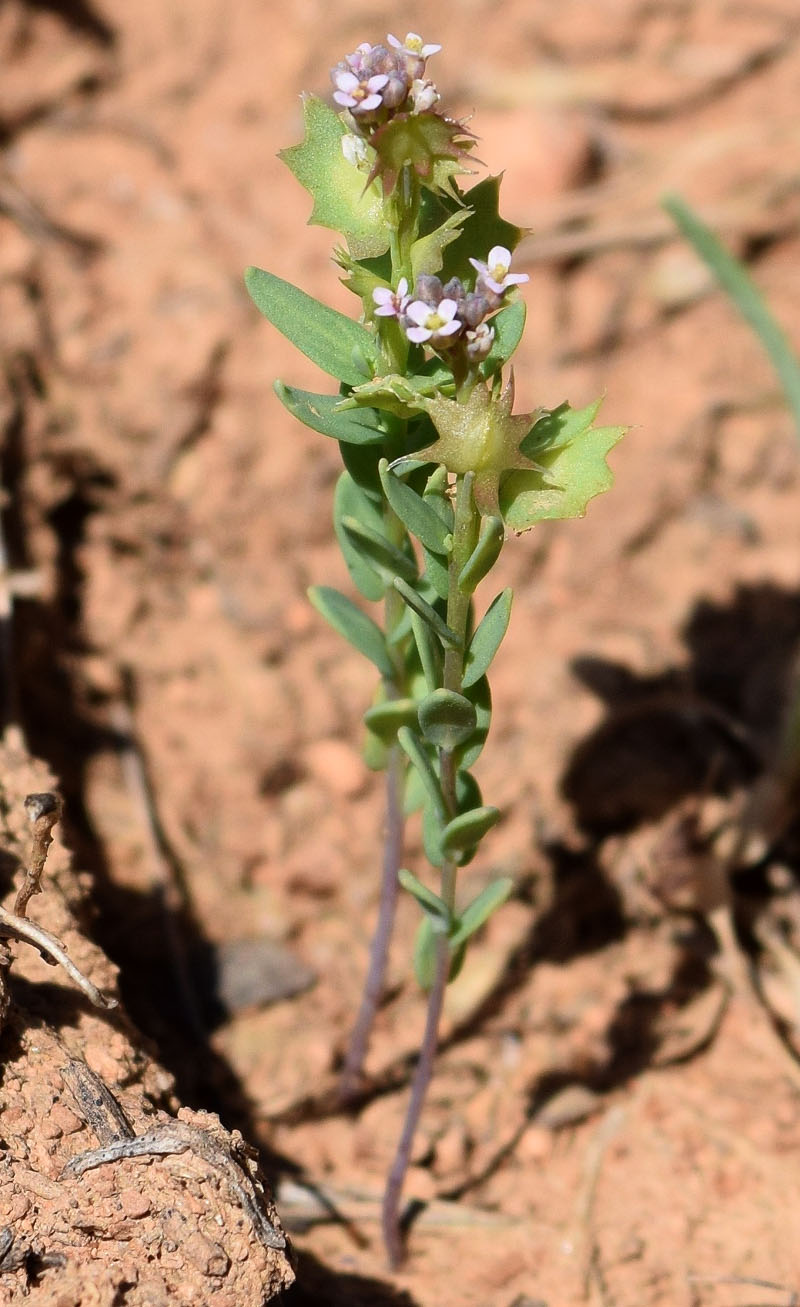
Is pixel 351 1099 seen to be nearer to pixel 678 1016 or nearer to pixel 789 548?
pixel 678 1016

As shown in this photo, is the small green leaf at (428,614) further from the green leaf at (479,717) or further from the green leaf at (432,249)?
the green leaf at (432,249)

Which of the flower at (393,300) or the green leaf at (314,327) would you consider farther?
the green leaf at (314,327)

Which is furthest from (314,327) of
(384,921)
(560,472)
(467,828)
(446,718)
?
(384,921)

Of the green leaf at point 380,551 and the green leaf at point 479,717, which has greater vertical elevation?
the green leaf at point 380,551

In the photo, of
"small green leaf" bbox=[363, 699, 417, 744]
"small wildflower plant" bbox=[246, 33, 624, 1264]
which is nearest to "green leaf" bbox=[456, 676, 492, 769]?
"small wildflower plant" bbox=[246, 33, 624, 1264]

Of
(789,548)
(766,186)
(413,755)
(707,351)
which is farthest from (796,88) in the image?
(413,755)

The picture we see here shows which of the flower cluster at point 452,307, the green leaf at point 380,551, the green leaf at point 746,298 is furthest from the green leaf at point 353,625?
the green leaf at point 746,298
